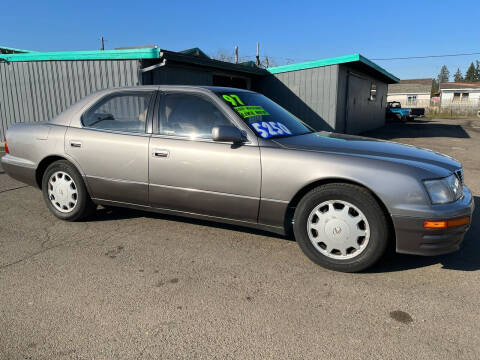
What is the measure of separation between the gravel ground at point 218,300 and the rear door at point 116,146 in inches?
20.0

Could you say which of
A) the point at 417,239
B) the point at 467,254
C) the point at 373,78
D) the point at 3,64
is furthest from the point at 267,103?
the point at 373,78

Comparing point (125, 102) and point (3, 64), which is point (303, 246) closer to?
point (125, 102)

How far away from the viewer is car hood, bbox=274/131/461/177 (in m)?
3.07

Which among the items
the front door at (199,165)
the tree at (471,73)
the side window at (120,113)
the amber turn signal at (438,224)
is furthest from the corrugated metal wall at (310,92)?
the tree at (471,73)

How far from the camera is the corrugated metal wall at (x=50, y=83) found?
10.2 m

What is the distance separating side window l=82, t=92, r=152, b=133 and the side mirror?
990 mm

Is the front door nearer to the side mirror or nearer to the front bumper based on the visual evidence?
the side mirror

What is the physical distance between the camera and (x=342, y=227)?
10.00ft

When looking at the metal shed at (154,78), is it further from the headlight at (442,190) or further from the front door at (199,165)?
the headlight at (442,190)

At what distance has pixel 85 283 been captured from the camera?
2.91 m

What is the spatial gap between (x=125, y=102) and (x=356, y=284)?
303 centimetres

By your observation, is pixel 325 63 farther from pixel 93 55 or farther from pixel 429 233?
pixel 429 233

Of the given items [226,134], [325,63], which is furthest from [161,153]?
[325,63]

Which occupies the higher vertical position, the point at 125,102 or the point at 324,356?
the point at 125,102
